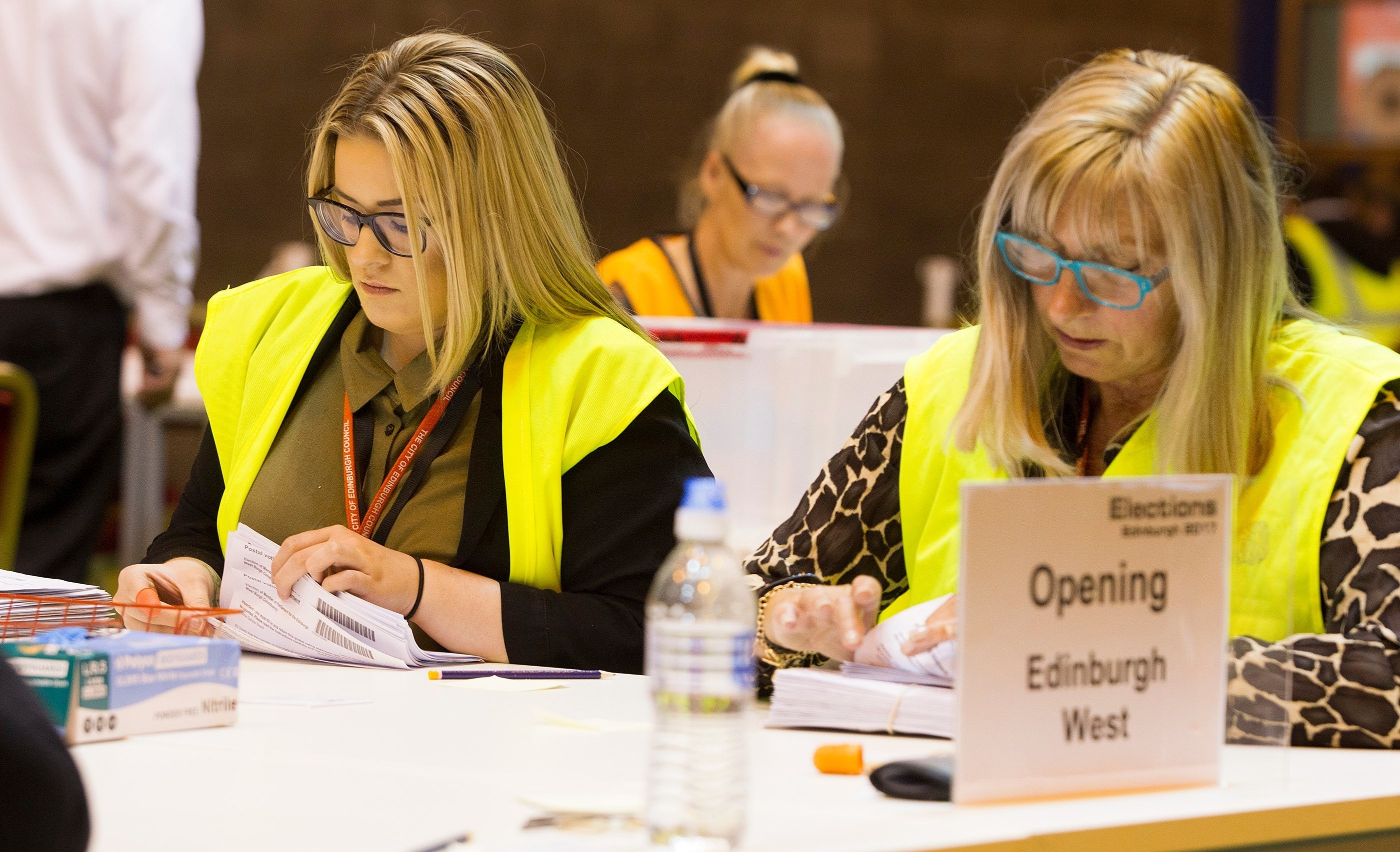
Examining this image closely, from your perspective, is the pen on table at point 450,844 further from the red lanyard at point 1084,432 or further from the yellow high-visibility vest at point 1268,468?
the red lanyard at point 1084,432

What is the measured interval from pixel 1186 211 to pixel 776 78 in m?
2.35

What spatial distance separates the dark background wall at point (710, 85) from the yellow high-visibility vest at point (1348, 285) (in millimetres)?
1029

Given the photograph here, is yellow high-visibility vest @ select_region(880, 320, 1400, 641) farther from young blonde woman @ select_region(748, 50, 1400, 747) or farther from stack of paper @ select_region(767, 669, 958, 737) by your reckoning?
stack of paper @ select_region(767, 669, 958, 737)

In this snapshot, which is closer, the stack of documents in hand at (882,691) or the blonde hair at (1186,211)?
the stack of documents in hand at (882,691)

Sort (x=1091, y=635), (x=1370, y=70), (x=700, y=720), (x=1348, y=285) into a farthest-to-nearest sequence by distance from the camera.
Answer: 1. (x=1370, y=70)
2. (x=1348, y=285)
3. (x=1091, y=635)
4. (x=700, y=720)

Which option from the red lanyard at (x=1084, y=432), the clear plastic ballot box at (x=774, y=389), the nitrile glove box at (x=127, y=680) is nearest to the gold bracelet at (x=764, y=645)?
the red lanyard at (x=1084, y=432)

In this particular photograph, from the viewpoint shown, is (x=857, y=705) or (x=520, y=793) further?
(x=857, y=705)

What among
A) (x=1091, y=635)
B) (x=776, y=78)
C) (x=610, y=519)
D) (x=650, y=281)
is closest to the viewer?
(x=1091, y=635)

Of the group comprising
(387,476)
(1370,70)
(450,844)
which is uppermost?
(1370,70)

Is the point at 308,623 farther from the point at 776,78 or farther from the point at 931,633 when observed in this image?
the point at 776,78

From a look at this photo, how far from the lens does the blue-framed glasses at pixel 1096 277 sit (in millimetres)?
1662

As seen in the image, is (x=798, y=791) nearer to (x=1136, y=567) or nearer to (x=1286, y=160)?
(x=1136, y=567)

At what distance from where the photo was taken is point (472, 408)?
6.38 ft

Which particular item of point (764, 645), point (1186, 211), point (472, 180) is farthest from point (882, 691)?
point (472, 180)
